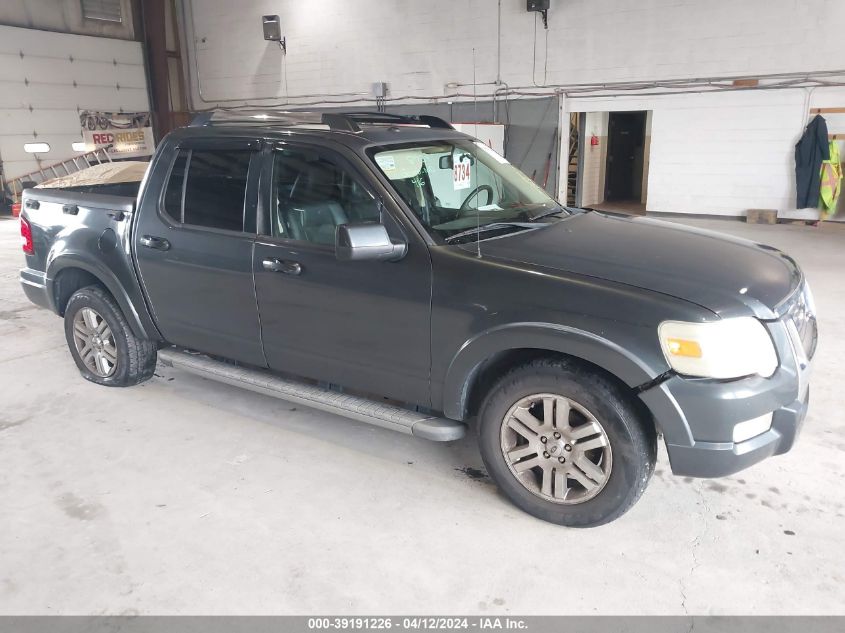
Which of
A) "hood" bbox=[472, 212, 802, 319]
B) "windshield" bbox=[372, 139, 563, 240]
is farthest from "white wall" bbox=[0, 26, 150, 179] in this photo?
"hood" bbox=[472, 212, 802, 319]

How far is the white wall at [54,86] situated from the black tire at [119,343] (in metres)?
13.2

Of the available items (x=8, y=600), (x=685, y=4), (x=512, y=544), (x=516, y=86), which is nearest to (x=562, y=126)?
(x=516, y=86)

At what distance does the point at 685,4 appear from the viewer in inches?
438

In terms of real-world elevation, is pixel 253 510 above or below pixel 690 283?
below

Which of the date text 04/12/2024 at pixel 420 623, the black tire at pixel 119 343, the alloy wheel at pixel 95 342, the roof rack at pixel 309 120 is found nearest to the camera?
the date text 04/12/2024 at pixel 420 623

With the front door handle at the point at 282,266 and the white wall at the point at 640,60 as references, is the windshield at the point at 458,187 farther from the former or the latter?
the white wall at the point at 640,60

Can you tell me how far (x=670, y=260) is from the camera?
2621mm

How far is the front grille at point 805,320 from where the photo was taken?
255 cm

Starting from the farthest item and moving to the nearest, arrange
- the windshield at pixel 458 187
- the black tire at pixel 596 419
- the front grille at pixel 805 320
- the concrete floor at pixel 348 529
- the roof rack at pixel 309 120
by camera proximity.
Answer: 1. the roof rack at pixel 309 120
2. the windshield at pixel 458 187
3. the front grille at pixel 805 320
4. the black tire at pixel 596 419
5. the concrete floor at pixel 348 529

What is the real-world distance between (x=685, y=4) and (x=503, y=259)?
1082cm

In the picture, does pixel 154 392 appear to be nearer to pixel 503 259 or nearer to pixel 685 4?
pixel 503 259

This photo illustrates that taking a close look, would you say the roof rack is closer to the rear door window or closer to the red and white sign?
the rear door window

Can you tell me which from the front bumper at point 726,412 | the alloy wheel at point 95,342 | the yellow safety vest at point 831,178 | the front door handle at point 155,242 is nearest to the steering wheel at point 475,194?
the front bumper at point 726,412

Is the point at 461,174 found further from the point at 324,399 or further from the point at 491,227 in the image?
the point at 324,399
